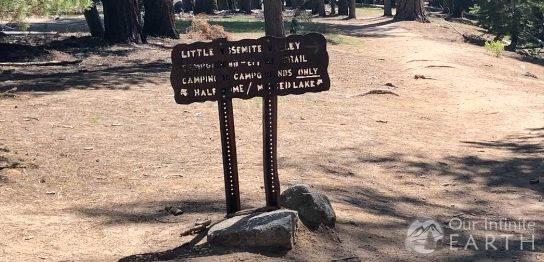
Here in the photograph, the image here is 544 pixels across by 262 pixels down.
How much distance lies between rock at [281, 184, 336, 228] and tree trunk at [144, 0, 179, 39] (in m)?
14.6

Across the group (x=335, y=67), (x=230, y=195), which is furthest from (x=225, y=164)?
(x=335, y=67)

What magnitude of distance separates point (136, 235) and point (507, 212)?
165 inches

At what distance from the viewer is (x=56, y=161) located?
9656 mm

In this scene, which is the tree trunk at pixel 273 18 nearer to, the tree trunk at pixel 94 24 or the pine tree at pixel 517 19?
the tree trunk at pixel 94 24

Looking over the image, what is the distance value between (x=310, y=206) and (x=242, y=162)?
3018 mm

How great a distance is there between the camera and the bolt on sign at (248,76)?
6.93 meters

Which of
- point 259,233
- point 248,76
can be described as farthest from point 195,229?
point 248,76

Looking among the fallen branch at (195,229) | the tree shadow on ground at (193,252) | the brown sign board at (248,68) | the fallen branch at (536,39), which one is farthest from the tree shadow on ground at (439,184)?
the fallen branch at (536,39)

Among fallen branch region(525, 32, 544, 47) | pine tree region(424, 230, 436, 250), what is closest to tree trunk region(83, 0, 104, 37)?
pine tree region(424, 230, 436, 250)

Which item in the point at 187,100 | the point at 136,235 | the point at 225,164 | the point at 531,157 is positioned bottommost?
the point at 531,157

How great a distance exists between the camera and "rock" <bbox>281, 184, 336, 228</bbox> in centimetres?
727

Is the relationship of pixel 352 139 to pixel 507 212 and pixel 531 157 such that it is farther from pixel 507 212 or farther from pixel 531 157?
pixel 507 212

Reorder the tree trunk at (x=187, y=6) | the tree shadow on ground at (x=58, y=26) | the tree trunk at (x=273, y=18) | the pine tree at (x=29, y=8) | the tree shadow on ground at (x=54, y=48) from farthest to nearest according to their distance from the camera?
the tree trunk at (x=187, y=6) < the tree shadow on ground at (x=58, y=26) < the tree trunk at (x=273, y=18) < the tree shadow on ground at (x=54, y=48) < the pine tree at (x=29, y=8)

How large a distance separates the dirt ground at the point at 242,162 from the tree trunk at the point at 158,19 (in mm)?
2858
